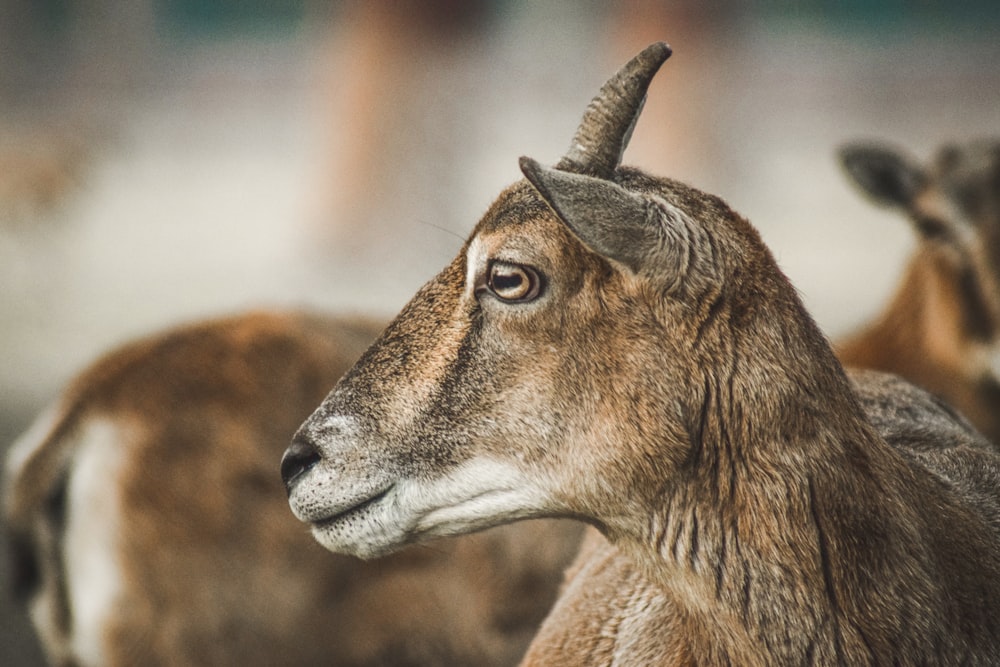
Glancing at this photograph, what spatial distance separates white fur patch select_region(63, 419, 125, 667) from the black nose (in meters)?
1.78

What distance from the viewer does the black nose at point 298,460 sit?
2.63m

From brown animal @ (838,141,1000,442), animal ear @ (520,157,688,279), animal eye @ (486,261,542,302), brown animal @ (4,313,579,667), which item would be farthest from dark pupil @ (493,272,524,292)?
brown animal @ (838,141,1000,442)

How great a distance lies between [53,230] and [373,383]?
1195 centimetres

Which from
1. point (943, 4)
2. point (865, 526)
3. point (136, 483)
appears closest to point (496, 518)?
point (865, 526)

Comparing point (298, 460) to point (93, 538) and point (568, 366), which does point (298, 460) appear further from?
point (93, 538)

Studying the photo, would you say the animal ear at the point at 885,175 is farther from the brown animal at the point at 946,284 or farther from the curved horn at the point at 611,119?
the curved horn at the point at 611,119

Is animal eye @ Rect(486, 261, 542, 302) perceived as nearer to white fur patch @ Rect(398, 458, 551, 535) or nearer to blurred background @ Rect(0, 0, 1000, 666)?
white fur patch @ Rect(398, 458, 551, 535)

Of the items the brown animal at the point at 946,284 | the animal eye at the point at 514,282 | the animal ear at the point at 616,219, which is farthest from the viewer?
the brown animal at the point at 946,284

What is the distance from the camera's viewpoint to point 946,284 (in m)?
5.73

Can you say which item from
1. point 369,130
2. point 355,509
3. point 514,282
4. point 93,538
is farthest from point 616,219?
point 369,130

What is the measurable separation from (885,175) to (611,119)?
387 cm

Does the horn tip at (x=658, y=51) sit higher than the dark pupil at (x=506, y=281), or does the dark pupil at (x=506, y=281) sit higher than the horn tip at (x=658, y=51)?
the horn tip at (x=658, y=51)

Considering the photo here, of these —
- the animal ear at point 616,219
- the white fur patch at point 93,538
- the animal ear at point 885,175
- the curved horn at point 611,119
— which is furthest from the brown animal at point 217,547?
the animal ear at point 885,175

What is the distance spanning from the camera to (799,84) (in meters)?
17.7
